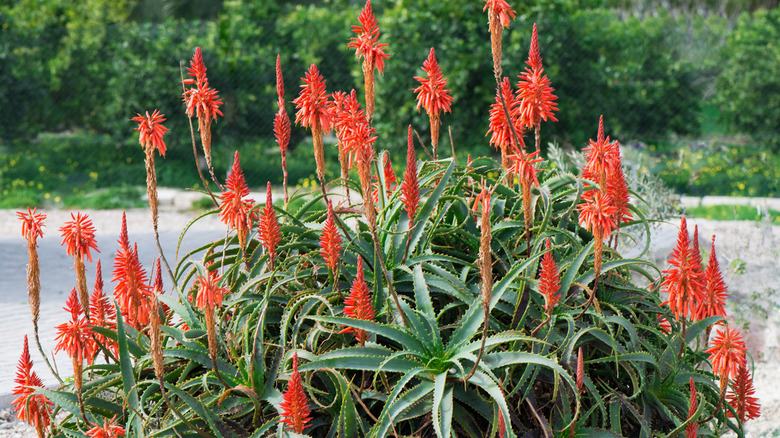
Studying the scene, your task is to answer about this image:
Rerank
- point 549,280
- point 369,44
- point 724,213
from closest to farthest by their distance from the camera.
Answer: point 549,280 → point 369,44 → point 724,213

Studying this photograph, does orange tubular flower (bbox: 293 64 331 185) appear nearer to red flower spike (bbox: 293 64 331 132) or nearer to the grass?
red flower spike (bbox: 293 64 331 132)

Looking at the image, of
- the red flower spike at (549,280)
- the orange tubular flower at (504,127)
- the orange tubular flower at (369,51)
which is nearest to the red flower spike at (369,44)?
the orange tubular flower at (369,51)

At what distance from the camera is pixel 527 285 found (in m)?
1.68

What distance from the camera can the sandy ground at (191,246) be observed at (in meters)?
3.67

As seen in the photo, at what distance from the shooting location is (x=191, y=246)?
654 cm

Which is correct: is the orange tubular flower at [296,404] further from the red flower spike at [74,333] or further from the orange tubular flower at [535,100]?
the orange tubular flower at [535,100]

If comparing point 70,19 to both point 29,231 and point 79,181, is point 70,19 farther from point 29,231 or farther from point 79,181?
point 29,231

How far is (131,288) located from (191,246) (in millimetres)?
4908

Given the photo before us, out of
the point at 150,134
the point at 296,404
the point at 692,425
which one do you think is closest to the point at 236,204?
the point at 150,134

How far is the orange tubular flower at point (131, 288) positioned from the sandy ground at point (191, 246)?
134 centimetres

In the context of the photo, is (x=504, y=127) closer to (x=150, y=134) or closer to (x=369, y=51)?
(x=369, y=51)

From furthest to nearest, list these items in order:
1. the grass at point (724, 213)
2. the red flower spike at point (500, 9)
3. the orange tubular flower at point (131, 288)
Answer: the grass at point (724, 213) → the orange tubular flower at point (131, 288) → the red flower spike at point (500, 9)

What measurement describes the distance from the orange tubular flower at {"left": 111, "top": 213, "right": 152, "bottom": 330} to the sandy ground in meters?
1.34

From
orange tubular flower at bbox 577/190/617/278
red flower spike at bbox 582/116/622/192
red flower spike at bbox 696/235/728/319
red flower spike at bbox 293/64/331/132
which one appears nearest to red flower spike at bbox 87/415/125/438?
red flower spike at bbox 293/64/331/132
